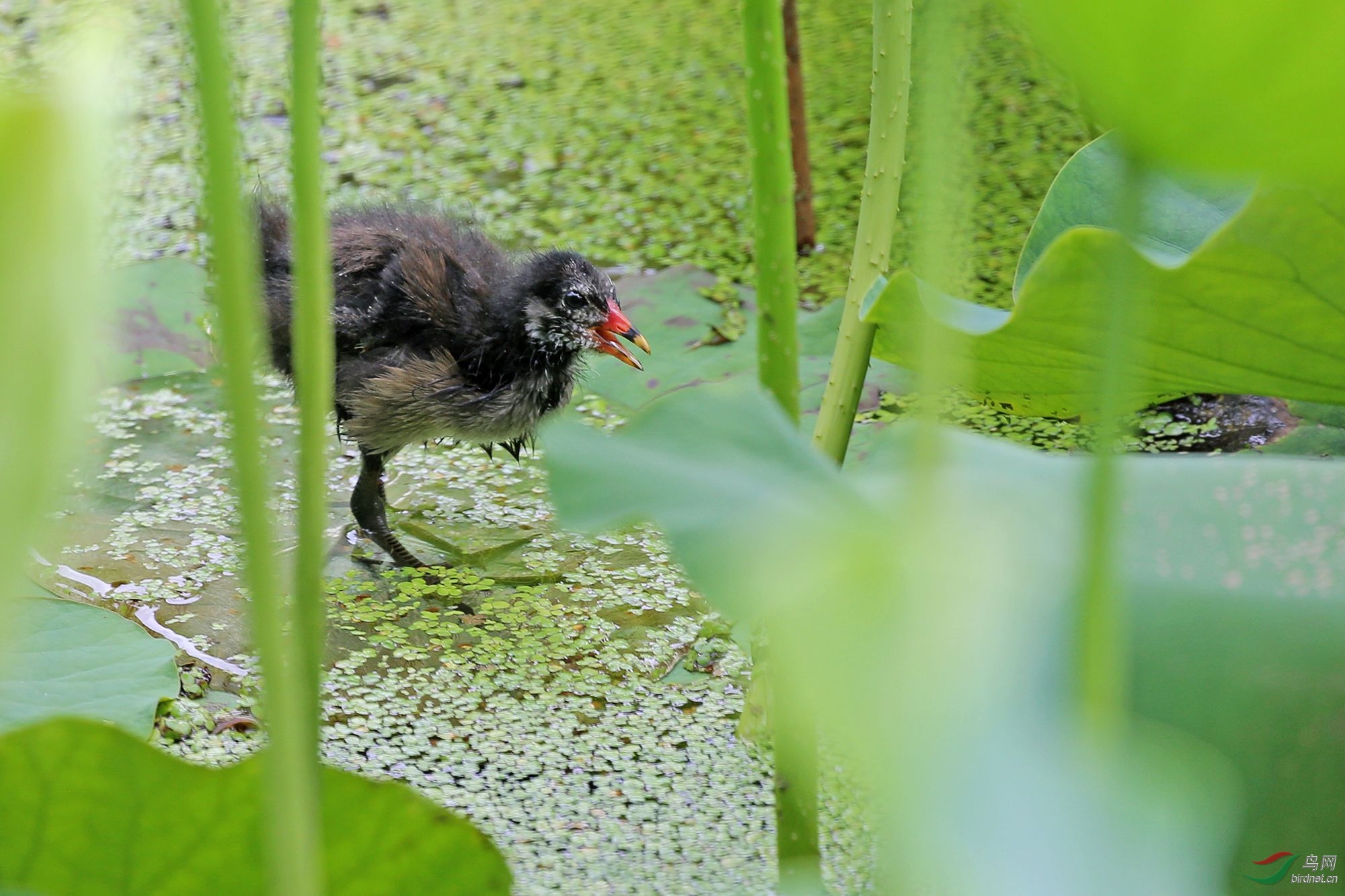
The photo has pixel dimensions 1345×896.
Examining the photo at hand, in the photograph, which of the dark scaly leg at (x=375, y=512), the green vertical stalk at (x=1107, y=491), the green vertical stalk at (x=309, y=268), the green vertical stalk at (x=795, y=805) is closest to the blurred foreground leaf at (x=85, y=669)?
the dark scaly leg at (x=375, y=512)

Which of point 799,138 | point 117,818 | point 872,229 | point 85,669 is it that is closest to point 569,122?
point 799,138

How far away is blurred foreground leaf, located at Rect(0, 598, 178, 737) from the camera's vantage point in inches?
43.0

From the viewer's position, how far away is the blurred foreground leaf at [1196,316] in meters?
0.58

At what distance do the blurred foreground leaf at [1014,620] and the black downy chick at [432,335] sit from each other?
3.48ft

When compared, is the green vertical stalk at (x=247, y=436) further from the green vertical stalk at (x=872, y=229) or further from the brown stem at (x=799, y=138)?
the brown stem at (x=799, y=138)

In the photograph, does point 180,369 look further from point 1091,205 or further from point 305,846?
point 305,846

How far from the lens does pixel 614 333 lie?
1721mm

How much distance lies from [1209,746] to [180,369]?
180 cm

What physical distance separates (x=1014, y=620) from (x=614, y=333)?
4.74 feet

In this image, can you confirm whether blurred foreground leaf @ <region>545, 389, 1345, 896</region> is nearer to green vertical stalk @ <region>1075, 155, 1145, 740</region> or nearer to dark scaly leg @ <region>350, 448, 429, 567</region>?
green vertical stalk @ <region>1075, 155, 1145, 740</region>

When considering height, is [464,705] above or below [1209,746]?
below

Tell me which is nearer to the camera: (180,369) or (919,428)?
(919,428)

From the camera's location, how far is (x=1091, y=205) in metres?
0.94

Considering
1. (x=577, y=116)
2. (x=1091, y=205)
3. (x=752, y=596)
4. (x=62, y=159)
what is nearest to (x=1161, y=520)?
(x=1091, y=205)
